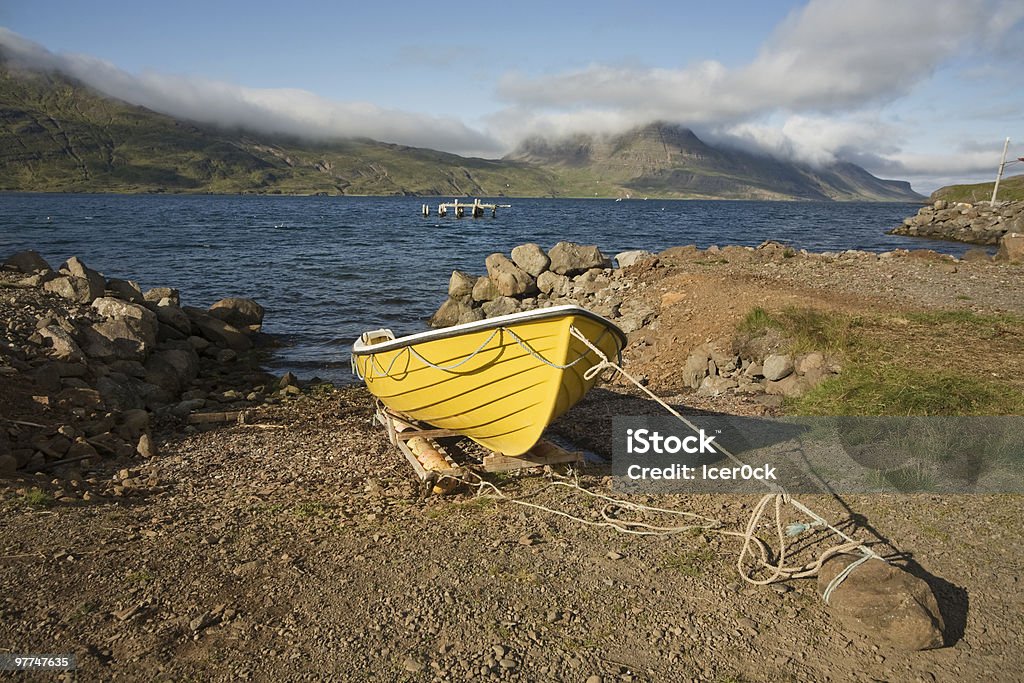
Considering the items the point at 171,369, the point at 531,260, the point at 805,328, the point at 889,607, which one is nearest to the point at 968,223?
the point at 531,260

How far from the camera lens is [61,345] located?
434 inches

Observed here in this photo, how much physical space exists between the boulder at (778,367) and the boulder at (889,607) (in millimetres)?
5832

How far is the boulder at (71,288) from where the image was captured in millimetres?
13898

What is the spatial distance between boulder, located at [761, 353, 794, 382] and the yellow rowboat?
4187 millimetres

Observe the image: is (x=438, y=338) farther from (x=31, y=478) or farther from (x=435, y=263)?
(x=435, y=263)

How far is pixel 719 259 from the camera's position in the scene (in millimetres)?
21516

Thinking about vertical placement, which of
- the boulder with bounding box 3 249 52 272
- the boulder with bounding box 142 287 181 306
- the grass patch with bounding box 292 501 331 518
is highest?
the boulder with bounding box 3 249 52 272

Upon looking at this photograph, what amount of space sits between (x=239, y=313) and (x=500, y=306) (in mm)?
8080

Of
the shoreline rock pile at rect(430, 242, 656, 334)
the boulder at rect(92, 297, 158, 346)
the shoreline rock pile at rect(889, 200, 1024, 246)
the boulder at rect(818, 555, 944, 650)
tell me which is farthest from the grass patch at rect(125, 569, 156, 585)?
the shoreline rock pile at rect(889, 200, 1024, 246)

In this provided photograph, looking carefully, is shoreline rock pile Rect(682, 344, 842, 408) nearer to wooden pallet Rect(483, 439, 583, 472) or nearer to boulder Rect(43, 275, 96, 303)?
wooden pallet Rect(483, 439, 583, 472)

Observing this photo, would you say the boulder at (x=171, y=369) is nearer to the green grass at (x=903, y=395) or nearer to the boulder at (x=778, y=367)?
the boulder at (x=778, y=367)

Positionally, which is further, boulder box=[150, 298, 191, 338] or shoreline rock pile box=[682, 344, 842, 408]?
boulder box=[150, 298, 191, 338]

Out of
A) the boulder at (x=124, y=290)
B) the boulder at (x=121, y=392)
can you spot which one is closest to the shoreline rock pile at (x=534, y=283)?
the boulder at (x=124, y=290)

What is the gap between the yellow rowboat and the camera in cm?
678
